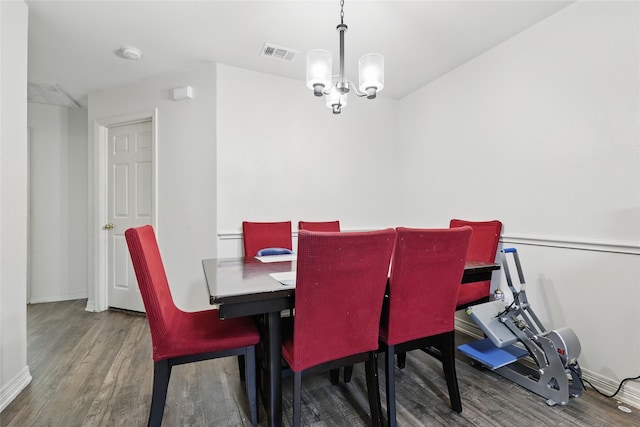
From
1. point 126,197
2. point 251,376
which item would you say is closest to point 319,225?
point 251,376

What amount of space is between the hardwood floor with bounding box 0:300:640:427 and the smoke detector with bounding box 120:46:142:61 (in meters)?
2.44

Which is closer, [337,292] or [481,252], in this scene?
[337,292]

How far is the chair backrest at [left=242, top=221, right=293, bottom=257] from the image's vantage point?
271 centimetres

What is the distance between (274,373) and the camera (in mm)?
1303

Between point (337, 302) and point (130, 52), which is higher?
point (130, 52)

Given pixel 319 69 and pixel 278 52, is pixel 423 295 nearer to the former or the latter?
pixel 319 69

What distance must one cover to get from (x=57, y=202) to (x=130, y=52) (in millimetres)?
2391

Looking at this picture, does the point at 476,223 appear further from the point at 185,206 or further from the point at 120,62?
the point at 120,62

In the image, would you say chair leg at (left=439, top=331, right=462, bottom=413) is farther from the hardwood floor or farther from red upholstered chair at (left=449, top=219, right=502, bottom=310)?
red upholstered chair at (left=449, top=219, right=502, bottom=310)

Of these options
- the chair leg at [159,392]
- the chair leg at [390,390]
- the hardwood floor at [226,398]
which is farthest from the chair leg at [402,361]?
the chair leg at [159,392]

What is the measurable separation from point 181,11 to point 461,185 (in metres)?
2.72

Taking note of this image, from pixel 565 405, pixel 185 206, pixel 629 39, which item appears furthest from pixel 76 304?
pixel 629 39

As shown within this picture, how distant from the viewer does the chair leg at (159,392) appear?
4.14 ft

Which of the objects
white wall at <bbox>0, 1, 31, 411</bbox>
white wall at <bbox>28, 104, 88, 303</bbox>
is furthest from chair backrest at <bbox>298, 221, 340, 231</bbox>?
white wall at <bbox>28, 104, 88, 303</bbox>
